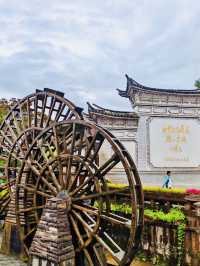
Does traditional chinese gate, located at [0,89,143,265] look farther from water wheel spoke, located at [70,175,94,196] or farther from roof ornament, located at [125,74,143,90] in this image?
roof ornament, located at [125,74,143,90]

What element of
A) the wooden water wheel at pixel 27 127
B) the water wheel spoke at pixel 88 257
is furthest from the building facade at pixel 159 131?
the water wheel spoke at pixel 88 257

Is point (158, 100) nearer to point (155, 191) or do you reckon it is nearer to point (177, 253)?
point (155, 191)

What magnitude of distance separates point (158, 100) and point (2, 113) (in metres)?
9.67

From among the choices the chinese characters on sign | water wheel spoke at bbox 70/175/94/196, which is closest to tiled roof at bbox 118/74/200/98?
the chinese characters on sign

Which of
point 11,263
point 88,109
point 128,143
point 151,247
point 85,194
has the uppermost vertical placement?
point 88,109

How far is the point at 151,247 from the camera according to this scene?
24.0ft

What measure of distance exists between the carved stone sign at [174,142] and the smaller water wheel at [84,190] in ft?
26.3

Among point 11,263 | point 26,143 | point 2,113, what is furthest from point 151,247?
point 2,113

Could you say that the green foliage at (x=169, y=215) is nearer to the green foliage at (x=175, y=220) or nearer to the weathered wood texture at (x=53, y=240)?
the green foliage at (x=175, y=220)

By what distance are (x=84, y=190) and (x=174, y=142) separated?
10272mm

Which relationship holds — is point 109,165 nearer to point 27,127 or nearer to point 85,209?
point 85,209

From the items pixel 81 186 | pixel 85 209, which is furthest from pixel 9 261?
pixel 81 186

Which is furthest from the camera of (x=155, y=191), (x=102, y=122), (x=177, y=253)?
(x=102, y=122)

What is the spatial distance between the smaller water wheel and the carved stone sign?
26.3 ft
